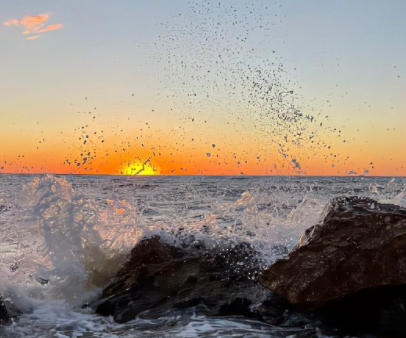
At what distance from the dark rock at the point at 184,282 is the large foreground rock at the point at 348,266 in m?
0.35

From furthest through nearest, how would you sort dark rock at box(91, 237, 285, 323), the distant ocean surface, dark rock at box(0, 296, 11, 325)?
dark rock at box(91, 237, 285, 323) < dark rock at box(0, 296, 11, 325) < the distant ocean surface

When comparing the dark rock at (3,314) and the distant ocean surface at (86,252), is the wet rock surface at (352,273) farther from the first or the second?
the dark rock at (3,314)

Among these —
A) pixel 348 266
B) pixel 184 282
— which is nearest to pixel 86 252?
pixel 184 282

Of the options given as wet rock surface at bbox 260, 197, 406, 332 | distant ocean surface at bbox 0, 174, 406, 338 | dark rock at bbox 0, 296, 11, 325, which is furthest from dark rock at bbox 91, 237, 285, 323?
dark rock at bbox 0, 296, 11, 325

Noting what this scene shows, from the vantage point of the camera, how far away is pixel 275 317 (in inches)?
172

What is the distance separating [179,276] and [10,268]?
214 cm

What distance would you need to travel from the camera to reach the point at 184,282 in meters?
5.30

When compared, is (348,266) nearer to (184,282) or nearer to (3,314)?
(184,282)

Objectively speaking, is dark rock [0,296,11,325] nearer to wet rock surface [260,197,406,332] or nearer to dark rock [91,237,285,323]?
dark rock [91,237,285,323]

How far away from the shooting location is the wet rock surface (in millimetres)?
4227

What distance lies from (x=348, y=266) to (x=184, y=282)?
1.83 metres

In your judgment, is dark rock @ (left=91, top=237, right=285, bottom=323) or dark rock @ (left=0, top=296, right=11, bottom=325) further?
dark rock @ (left=91, top=237, right=285, bottom=323)

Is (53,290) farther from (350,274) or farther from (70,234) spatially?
(350,274)

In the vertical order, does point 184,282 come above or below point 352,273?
below
